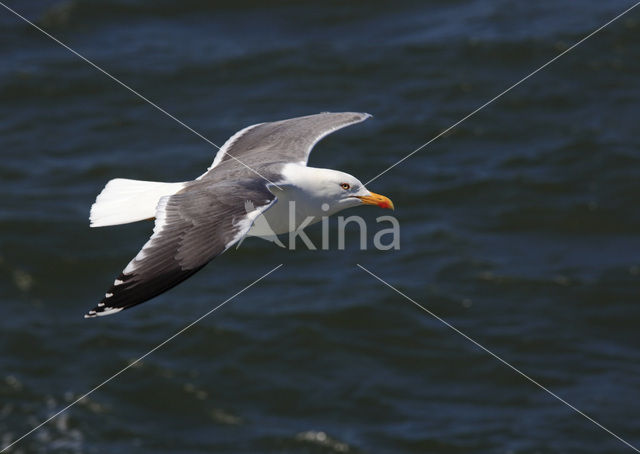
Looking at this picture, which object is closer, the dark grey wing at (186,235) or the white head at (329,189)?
the dark grey wing at (186,235)

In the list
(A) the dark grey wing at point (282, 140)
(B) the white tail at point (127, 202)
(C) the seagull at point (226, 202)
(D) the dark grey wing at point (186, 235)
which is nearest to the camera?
(D) the dark grey wing at point (186, 235)

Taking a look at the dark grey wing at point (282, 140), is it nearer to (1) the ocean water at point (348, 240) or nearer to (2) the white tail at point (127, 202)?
(2) the white tail at point (127, 202)

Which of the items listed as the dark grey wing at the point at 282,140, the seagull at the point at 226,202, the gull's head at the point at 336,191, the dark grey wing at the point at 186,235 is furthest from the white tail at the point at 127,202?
the gull's head at the point at 336,191

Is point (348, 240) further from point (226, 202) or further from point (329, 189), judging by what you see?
point (226, 202)

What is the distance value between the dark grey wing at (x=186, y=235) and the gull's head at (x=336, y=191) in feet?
2.79

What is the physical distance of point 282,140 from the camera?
403 inches

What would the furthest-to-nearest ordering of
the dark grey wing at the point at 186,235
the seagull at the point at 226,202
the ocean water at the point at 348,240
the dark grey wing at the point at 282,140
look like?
1. the ocean water at the point at 348,240
2. the dark grey wing at the point at 282,140
3. the seagull at the point at 226,202
4. the dark grey wing at the point at 186,235

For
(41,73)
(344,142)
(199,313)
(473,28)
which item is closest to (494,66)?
(473,28)

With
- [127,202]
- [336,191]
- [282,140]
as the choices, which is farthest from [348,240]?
[127,202]

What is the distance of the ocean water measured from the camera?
17047mm

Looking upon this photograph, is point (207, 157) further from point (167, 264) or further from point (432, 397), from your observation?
point (167, 264)

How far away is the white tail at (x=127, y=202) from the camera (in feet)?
27.3

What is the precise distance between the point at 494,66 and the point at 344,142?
12.0 ft

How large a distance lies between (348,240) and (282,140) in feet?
30.7
